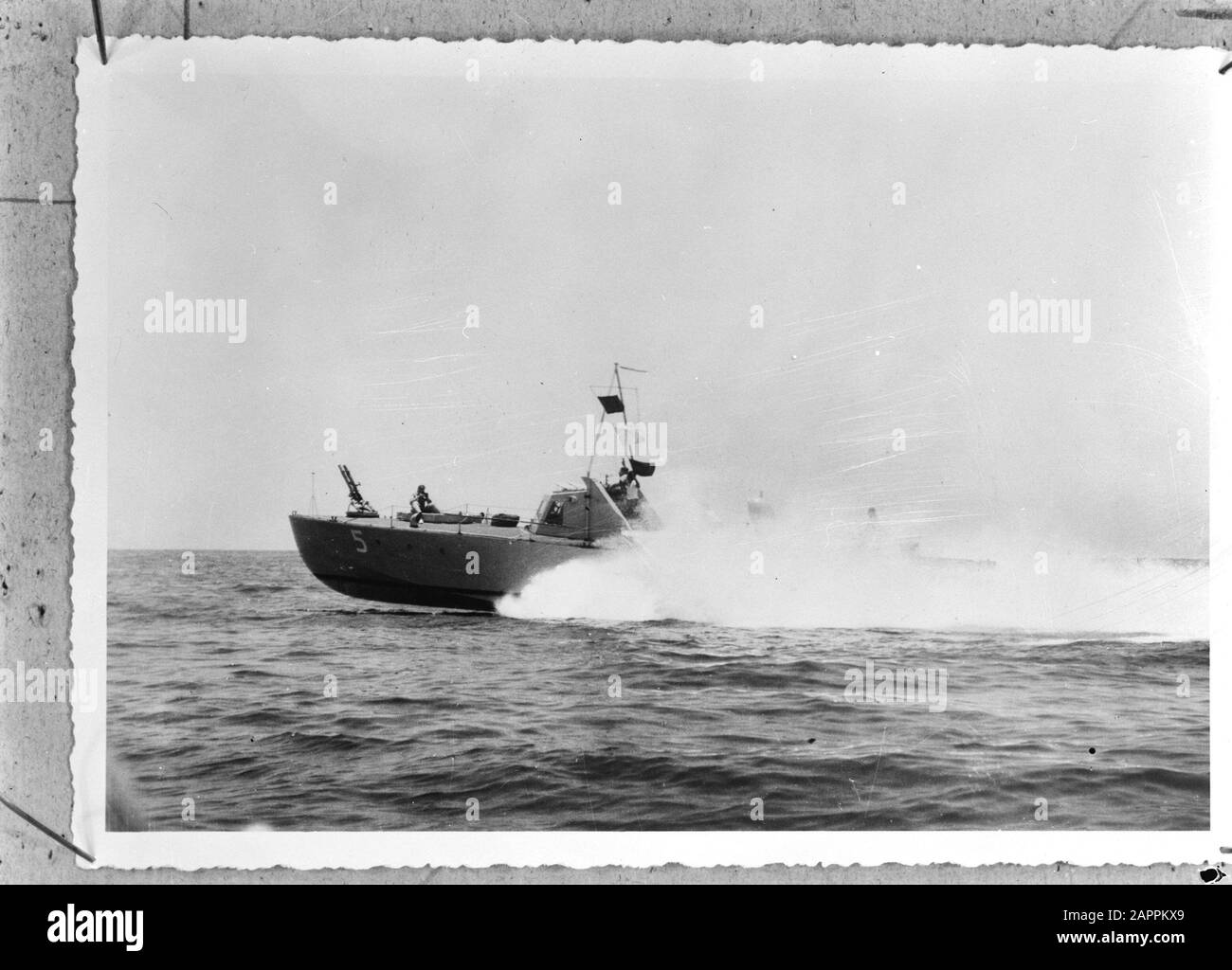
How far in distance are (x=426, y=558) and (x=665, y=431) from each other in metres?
1.24

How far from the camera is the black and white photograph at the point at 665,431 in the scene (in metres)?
3.34

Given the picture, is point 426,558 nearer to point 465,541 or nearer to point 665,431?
point 465,541

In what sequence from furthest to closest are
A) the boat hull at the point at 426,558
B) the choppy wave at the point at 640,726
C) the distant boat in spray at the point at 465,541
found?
1. the boat hull at the point at 426,558
2. the distant boat in spray at the point at 465,541
3. the choppy wave at the point at 640,726

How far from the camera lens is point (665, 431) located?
3420mm

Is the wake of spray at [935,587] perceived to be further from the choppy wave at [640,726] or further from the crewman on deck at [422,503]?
the crewman on deck at [422,503]

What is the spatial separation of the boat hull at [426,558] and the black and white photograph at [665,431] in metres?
0.09

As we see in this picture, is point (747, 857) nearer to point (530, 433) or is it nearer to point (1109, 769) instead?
point (1109, 769)

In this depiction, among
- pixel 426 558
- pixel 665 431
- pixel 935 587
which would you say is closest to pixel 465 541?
pixel 426 558

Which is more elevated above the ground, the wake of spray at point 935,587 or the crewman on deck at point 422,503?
the crewman on deck at point 422,503

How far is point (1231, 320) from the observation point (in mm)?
3539

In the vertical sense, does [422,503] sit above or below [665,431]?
below

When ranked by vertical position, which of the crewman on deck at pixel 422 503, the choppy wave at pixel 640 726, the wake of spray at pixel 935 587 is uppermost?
the crewman on deck at pixel 422 503

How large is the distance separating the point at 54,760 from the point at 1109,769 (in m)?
4.19

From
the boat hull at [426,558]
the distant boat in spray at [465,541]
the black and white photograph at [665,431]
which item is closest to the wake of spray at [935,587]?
the black and white photograph at [665,431]
